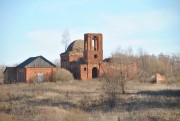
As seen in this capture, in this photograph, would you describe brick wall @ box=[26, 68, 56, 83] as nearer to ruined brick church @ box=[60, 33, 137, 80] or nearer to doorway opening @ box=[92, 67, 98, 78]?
ruined brick church @ box=[60, 33, 137, 80]

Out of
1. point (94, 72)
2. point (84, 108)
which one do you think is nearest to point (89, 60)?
point (94, 72)

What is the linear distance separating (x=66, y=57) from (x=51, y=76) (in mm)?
7235

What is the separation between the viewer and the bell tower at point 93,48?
153 ft

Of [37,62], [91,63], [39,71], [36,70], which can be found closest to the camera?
[36,70]

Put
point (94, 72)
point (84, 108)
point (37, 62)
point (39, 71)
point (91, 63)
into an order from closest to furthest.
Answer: point (84, 108), point (39, 71), point (37, 62), point (91, 63), point (94, 72)

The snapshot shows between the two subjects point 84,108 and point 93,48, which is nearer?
point 84,108

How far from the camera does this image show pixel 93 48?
4762 cm

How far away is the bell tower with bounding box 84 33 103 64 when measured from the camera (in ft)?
153

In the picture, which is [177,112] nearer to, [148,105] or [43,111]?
[148,105]

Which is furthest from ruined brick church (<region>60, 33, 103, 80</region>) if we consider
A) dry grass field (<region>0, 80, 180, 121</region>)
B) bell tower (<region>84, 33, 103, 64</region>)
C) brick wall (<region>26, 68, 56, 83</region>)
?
dry grass field (<region>0, 80, 180, 121</region>)

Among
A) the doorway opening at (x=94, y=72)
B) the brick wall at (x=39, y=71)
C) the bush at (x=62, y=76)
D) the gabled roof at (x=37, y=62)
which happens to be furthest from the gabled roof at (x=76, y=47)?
the bush at (x=62, y=76)

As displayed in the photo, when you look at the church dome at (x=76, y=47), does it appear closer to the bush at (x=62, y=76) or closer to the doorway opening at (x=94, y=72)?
the doorway opening at (x=94, y=72)

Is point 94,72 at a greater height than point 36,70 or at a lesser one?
lesser

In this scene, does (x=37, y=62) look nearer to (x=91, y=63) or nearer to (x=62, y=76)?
(x=62, y=76)
